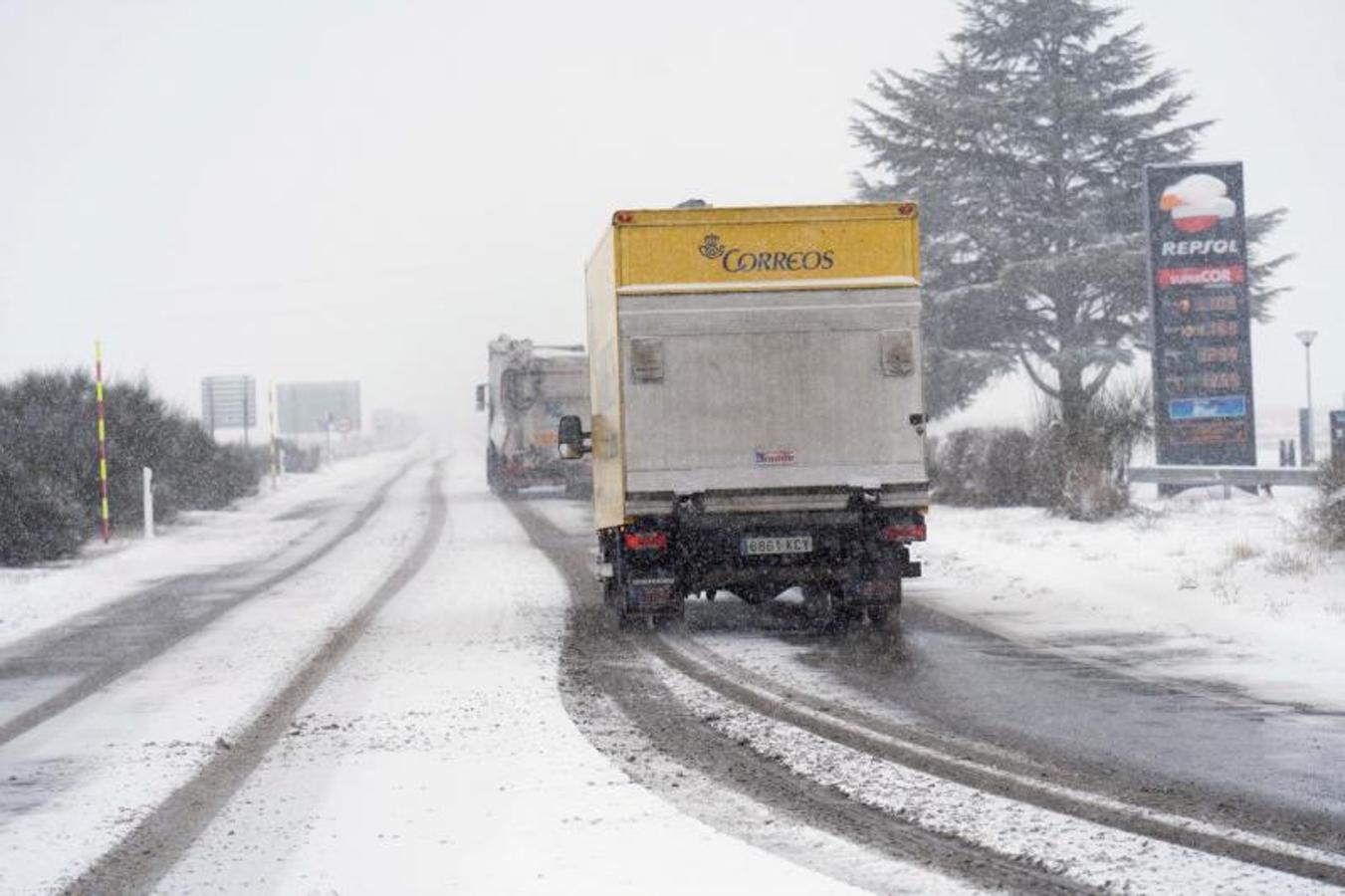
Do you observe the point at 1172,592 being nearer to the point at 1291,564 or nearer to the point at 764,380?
the point at 1291,564

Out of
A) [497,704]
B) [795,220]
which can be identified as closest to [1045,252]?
[795,220]

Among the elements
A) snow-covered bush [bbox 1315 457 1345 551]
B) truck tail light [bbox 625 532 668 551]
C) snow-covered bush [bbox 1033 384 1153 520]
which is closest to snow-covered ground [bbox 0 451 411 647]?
truck tail light [bbox 625 532 668 551]

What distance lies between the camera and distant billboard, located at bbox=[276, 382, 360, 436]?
4033 inches

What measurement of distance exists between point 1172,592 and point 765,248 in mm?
4825

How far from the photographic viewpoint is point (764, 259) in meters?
12.4

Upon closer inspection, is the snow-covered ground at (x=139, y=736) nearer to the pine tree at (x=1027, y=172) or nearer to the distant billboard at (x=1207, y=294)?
the distant billboard at (x=1207, y=294)

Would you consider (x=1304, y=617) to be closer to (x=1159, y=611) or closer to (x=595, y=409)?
(x=1159, y=611)

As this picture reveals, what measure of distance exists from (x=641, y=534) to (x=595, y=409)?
2348mm

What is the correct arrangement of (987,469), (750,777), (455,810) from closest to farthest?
(455,810) → (750,777) → (987,469)

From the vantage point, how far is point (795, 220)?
1248cm

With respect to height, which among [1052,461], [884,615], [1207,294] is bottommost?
[884,615]

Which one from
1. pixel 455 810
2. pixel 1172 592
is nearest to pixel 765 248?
pixel 1172 592

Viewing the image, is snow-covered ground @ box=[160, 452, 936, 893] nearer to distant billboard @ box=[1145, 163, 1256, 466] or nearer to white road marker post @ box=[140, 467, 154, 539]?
distant billboard @ box=[1145, 163, 1256, 466]

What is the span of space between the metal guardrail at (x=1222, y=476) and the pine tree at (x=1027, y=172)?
1459cm
